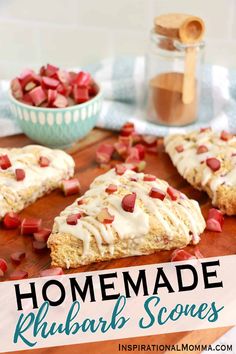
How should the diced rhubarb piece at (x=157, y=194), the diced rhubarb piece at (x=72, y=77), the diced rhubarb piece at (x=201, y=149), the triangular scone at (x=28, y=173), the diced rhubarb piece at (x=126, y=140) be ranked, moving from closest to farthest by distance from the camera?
the diced rhubarb piece at (x=157, y=194), the triangular scone at (x=28, y=173), the diced rhubarb piece at (x=201, y=149), the diced rhubarb piece at (x=72, y=77), the diced rhubarb piece at (x=126, y=140)

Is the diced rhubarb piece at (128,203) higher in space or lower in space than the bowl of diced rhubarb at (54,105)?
lower

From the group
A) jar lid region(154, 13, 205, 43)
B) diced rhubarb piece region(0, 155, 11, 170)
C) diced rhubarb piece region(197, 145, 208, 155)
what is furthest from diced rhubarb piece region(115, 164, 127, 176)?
jar lid region(154, 13, 205, 43)

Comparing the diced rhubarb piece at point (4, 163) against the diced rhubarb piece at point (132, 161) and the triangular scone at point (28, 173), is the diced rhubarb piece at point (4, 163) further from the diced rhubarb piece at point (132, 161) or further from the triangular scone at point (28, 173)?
the diced rhubarb piece at point (132, 161)

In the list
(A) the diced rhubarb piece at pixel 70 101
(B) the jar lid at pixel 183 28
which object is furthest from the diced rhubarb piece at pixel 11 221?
(B) the jar lid at pixel 183 28

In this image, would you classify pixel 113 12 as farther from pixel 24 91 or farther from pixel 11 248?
pixel 11 248

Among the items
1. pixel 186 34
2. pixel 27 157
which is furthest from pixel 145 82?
pixel 27 157

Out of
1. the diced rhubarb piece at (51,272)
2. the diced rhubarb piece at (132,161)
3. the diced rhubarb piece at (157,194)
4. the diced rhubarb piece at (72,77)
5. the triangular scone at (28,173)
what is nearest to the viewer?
the diced rhubarb piece at (51,272)

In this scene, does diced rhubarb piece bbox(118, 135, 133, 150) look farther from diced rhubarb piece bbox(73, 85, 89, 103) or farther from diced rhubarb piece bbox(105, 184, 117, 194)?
diced rhubarb piece bbox(105, 184, 117, 194)
